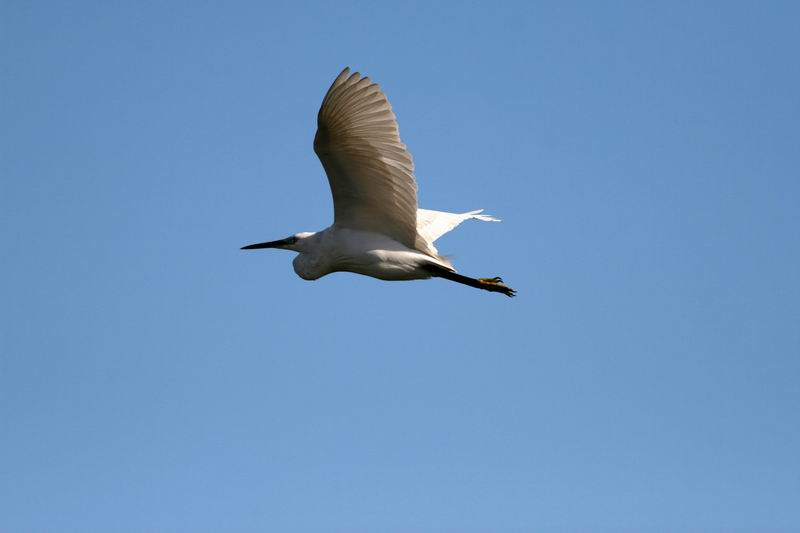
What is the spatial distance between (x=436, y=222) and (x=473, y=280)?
1.77 m

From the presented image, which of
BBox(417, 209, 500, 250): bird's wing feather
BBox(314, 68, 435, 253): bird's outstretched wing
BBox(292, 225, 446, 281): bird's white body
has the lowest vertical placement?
BBox(292, 225, 446, 281): bird's white body

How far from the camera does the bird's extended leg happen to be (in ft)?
37.8

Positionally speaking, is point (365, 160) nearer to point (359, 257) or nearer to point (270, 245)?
point (359, 257)

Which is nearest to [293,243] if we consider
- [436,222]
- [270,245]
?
[270,245]

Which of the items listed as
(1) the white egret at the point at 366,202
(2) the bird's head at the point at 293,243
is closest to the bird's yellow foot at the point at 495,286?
(1) the white egret at the point at 366,202

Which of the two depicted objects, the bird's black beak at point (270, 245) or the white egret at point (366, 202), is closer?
the white egret at point (366, 202)

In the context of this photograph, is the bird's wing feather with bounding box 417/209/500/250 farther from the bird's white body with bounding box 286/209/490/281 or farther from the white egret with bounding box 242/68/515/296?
the bird's white body with bounding box 286/209/490/281

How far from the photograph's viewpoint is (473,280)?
38.8 feet

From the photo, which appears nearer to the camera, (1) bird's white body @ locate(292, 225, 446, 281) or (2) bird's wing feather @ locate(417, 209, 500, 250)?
(1) bird's white body @ locate(292, 225, 446, 281)

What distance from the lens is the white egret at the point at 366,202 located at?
1030 centimetres

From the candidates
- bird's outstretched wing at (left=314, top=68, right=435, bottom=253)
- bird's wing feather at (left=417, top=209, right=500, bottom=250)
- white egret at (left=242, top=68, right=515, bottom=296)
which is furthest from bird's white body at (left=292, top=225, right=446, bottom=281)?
bird's wing feather at (left=417, top=209, right=500, bottom=250)

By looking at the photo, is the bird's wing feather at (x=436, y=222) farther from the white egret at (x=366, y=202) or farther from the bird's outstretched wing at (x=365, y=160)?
the bird's outstretched wing at (x=365, y=160)

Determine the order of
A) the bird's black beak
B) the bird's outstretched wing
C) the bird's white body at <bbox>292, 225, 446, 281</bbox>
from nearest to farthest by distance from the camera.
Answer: the bird's outstretched wing → the bird's white body at <bbox>292, 225, 446, 281</bbox> → the bird's black beak

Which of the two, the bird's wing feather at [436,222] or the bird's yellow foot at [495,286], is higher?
the bird's wing feather at [436,222]
